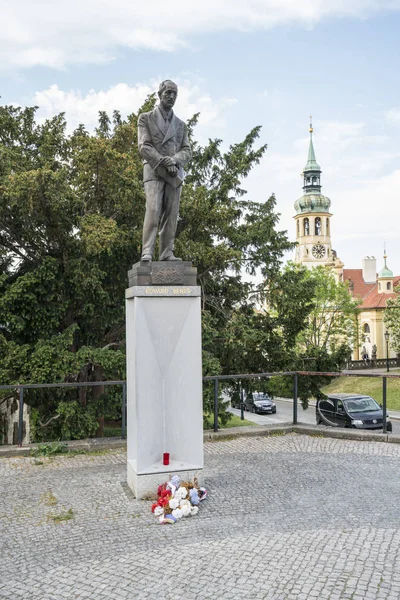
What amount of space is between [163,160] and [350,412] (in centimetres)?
1274

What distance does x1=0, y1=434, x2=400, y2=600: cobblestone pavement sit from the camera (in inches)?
169

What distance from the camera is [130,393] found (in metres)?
6.98

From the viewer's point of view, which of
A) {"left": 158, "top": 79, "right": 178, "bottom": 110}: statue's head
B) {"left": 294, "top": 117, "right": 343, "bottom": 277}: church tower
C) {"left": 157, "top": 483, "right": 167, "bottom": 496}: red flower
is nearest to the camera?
{"left": 157, "top": 483, "right": 167, "bottom": 496}: red flower

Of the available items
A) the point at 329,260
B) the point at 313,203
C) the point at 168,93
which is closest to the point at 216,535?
the point at 168,93

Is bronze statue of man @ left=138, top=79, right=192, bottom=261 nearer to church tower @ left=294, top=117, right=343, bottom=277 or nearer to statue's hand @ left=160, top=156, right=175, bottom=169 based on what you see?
statue's hand @ left=160, top=156, right=175, bottom=169

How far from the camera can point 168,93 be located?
6.76m

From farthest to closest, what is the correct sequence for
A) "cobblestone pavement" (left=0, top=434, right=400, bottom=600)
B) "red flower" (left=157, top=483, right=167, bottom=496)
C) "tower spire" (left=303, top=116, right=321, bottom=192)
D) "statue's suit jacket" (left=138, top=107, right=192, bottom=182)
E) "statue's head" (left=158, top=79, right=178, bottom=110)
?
"tower spire" (left=303, top=116, right=321, bottom=192), "statue's suit jacket" (left=138, top=107, right=192, bottom=182), "statue's head" (left=158, top=79, right=178, bottom=110), "red flower" (left=157, top=483, right=167, bottom=496), "cobblestone pavement" (left=0, top=434, right=400, bottom=600)

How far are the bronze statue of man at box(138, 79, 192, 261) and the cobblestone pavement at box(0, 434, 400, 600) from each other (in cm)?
307

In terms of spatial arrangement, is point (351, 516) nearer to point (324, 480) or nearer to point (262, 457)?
point (324, 480)

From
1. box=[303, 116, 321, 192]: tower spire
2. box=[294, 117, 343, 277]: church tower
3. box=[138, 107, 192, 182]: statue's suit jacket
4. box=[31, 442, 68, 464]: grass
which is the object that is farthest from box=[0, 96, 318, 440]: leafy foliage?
box=[303, 116, 321, 192]: tower spire

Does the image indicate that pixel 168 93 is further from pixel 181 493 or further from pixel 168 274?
pixel 181 493

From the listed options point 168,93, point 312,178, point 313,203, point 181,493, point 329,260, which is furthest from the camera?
point 312,178

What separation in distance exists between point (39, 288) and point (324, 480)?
30.6 ft

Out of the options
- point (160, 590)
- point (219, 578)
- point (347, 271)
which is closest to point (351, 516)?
point (219, 578)
